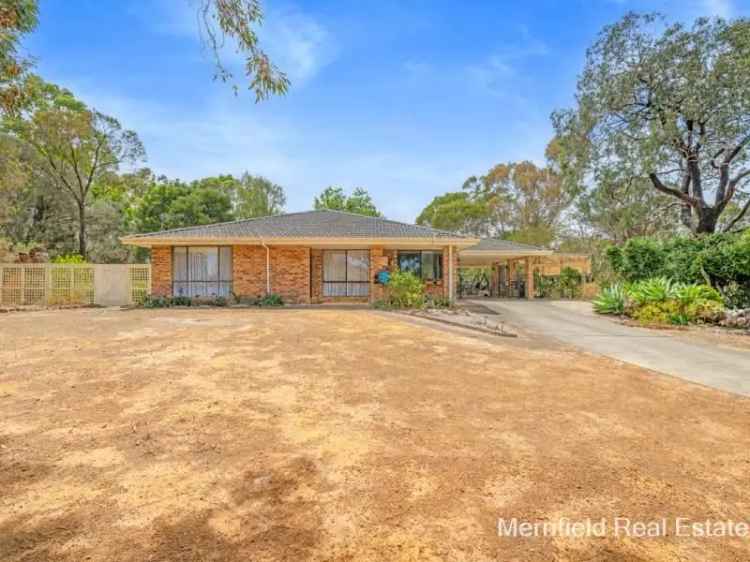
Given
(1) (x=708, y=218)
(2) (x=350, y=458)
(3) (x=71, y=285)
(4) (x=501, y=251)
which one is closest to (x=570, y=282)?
(4) (x=501, y=251)

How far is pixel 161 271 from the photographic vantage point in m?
16.3

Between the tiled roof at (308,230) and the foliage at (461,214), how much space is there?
66.6ft

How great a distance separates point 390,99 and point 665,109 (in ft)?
41.1

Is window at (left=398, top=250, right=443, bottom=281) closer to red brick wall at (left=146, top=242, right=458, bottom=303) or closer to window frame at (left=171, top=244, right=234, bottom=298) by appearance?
red brick wall at (left=146, top=242, right=458, bottom=303)

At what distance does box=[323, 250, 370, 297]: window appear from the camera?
1716 cm

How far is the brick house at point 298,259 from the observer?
15805mm

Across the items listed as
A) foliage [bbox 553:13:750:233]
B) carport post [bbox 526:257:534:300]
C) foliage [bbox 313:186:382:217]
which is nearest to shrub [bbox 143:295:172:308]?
carport post [bbox 526:257:534:300]

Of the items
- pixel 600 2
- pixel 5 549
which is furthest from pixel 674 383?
pixel 600 2

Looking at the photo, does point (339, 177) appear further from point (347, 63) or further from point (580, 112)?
point (347, 63)

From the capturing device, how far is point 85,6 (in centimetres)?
413

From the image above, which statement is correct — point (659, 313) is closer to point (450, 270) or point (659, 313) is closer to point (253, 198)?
point (450, 270)

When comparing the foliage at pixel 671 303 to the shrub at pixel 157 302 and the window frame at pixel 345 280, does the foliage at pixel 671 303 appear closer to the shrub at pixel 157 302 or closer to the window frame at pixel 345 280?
the window frame at pixel 345 280

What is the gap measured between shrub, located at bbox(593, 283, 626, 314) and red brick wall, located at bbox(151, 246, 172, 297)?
1653 cm

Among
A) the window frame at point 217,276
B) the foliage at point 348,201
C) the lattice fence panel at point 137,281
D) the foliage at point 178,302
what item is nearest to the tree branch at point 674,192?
the window frame at point 217,276
